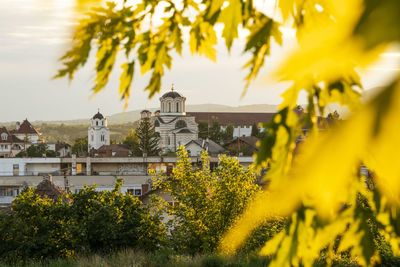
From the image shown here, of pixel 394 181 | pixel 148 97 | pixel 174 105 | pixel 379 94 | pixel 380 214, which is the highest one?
pixel 174 105

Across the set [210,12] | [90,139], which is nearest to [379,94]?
[210,12]

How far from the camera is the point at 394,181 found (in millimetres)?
630

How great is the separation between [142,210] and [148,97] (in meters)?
14.3

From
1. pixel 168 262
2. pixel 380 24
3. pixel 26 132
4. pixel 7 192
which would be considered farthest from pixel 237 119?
pixel 380 24

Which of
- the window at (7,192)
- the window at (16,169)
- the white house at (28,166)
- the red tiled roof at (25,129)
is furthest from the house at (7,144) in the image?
the window at (7,192)

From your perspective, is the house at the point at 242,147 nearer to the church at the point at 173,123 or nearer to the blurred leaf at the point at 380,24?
the church at the point at 173,123

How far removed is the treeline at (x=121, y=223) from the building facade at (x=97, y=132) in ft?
236

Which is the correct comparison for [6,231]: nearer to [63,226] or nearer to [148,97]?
[63,226]

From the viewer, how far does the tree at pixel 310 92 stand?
0.57m

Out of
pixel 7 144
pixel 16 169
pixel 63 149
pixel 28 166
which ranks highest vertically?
pixel 7 144

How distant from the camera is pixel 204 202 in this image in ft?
52.3

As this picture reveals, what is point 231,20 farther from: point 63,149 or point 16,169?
point 63,149

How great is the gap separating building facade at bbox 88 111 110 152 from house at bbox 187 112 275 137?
18210 millimetres

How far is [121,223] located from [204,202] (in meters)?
3.01
